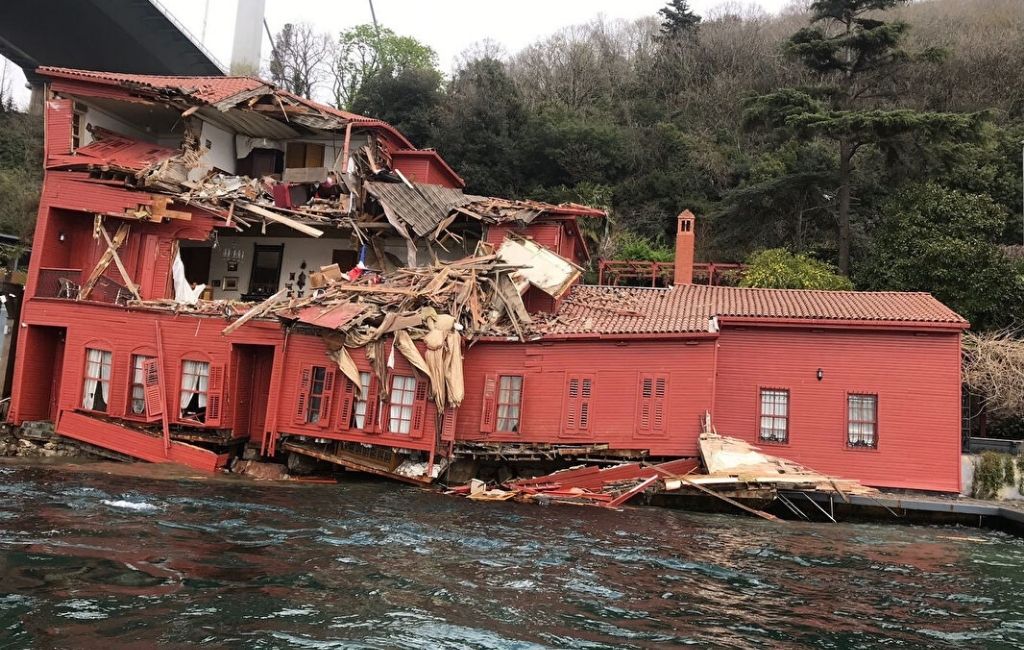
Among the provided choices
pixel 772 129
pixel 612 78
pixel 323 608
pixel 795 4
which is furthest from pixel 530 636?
pixel 795 4

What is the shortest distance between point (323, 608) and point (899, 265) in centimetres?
2271

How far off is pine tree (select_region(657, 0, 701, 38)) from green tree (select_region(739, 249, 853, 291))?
2464 centimetres

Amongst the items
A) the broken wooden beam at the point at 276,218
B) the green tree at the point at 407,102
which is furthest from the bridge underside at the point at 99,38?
the broken wooden beam at the point at 276,218

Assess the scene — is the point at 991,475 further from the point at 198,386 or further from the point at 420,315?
the point at 198,386

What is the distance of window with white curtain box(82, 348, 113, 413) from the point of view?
21.2 meters

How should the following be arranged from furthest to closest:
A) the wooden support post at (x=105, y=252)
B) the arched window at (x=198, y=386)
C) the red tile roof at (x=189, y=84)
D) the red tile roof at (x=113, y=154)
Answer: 1. the red tile roof at (x=189, y=84)
2. the red tile roof at (x=113, y=154)
3. the wooden support post at (x=105, y=252)
4. the arched window at (x=198, y=386)

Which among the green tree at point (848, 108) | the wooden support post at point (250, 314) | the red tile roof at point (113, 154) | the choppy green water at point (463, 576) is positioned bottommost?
the choppy green water at point (463, 576)

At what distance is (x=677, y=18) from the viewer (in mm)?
47156

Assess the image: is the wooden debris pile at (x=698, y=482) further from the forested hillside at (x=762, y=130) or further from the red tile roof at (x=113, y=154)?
the red tile roof at (x=113, y=154)

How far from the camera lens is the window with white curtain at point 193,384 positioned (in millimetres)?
20688

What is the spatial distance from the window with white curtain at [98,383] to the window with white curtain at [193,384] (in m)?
2.19

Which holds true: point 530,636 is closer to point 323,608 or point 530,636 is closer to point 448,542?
point 323,608

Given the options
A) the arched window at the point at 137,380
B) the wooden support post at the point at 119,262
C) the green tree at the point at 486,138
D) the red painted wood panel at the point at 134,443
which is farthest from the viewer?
the green tree at the point at 486,138

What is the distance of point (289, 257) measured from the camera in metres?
26.9
